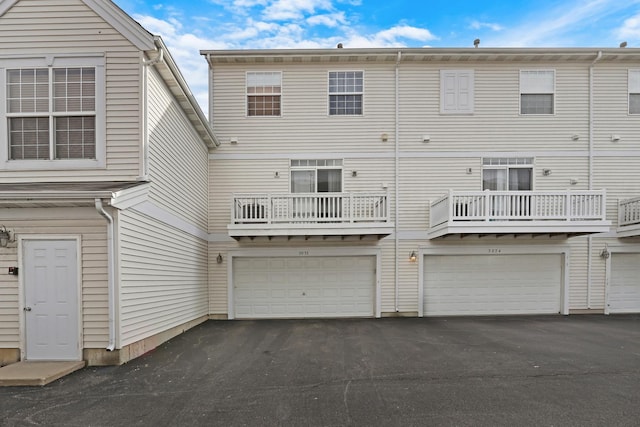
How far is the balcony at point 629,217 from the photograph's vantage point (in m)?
9.21

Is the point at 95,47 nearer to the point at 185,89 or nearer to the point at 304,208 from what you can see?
the point at 185,89

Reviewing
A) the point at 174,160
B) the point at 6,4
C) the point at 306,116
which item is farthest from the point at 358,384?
the point at 6,4

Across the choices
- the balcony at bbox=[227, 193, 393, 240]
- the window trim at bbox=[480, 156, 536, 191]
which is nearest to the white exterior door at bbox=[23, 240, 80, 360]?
the balcony at bbox=[227, 193, 393, 240]

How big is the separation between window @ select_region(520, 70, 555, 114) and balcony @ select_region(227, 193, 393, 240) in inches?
234

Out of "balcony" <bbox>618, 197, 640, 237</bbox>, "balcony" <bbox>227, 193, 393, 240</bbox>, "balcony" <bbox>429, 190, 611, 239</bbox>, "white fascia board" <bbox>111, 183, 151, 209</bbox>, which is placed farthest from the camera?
"balcony" <bbox>618, 197, 640, 237</bbox>

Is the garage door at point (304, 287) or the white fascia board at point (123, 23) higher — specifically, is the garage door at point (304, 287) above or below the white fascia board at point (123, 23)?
below

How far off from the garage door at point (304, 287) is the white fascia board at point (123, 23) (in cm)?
609

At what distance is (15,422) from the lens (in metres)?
3.69

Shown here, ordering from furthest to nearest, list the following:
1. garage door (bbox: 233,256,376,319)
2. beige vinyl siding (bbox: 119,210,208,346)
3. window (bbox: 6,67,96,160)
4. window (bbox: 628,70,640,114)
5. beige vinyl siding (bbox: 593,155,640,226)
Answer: window (bbox: 628,70,640,114), beige vinyl siding (bbox: 593,155,640,226), garage door (bbox: 233,256,376,319), window (bbox: 6,67,96,160), beige vinyl siding (bbox: 119,210,208,346)

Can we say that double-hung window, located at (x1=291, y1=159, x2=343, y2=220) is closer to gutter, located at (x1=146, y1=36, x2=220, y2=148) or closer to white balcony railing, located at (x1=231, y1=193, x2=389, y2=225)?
white balcony railing, located at (x1=231, y1=193, x2=389, y2=225)

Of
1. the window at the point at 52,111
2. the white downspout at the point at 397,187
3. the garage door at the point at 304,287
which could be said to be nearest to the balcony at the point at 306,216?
the white downspout at the point at 397,187

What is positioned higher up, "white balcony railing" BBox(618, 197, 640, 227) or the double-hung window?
the double-hung window

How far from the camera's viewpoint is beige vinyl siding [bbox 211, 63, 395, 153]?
9.86 meters

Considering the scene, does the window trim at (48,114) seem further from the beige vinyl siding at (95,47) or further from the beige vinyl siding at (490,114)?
the beige vinyl siding at (490,114)
